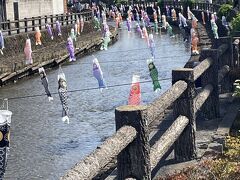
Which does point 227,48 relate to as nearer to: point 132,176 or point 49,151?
point 49,151

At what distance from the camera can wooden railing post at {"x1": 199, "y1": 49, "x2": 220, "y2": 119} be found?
990 centimetres

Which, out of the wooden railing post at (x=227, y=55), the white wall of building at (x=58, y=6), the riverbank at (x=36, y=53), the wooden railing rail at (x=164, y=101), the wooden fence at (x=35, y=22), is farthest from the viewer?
the white wall of building at (x=58, y=6)

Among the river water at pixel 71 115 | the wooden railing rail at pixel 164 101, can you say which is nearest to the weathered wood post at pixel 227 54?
the river water at pixel 71 115

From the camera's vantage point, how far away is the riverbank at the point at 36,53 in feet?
83.2

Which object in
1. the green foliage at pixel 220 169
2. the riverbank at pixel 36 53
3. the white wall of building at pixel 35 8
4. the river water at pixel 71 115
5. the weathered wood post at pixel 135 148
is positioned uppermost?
the white wall of building at pixel 35 8

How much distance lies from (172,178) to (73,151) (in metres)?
6.89

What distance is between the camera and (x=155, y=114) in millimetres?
6223

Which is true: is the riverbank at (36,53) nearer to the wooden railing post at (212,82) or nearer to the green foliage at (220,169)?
the wooden railing post at (212,82)

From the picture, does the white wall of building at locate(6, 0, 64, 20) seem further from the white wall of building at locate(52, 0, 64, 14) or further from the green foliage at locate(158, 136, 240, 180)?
the green foliage at locate(158, 136, 240, 180)

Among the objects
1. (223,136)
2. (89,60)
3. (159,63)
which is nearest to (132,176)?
(223,136)

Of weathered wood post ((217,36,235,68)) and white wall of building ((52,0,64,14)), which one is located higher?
white wall of building ((52,0,64,14))

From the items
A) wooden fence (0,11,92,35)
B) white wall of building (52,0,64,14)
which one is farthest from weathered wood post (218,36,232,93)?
white wall of building (52,0,64,14)

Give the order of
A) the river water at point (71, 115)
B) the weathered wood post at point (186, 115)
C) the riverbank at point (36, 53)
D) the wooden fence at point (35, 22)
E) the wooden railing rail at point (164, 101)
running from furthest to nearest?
the wooden fence at point (35, 22), the riverbank at point (36, 53), the river water at point (71, 115), the weathered wood post at point (186, 115), the wooden railing rail at point (164, 101)

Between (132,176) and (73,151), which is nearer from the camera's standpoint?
(132,176)
